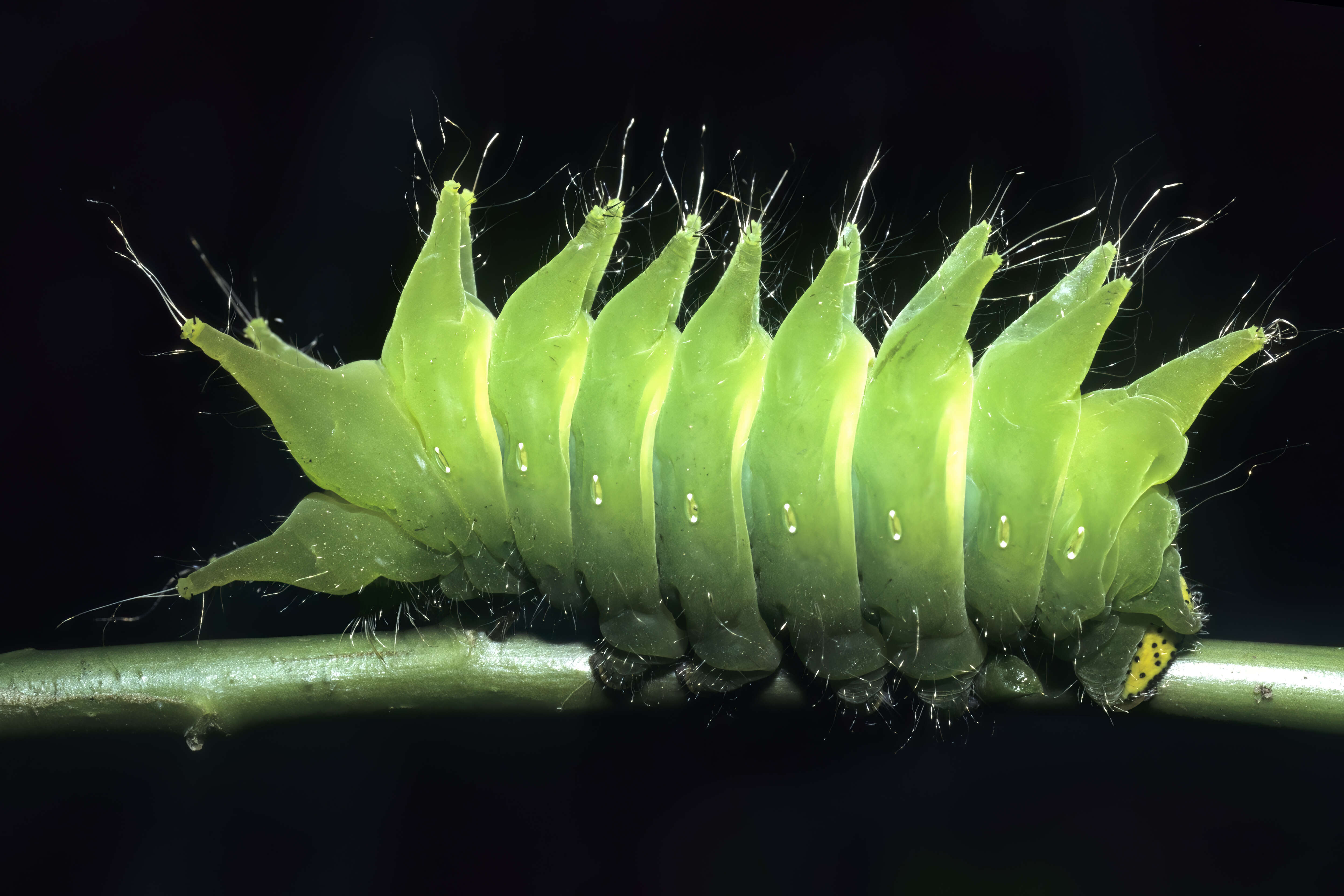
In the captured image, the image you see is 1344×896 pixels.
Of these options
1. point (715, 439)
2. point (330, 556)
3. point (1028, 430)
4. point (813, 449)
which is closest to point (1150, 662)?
point (1028, 430)

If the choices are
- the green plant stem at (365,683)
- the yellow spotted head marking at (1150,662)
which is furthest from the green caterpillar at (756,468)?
the green plant stem at (365,683)

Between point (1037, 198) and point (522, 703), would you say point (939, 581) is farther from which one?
point (1037, 198)

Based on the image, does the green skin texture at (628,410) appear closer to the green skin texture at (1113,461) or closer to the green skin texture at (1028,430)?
the green skin texture at (1028,430)

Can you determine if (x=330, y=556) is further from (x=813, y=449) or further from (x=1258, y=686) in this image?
(x=1258, y=686)

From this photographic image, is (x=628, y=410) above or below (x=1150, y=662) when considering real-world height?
above

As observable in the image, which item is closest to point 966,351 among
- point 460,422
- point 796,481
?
point 796,481

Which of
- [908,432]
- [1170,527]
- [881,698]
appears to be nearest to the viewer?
[908,432]
